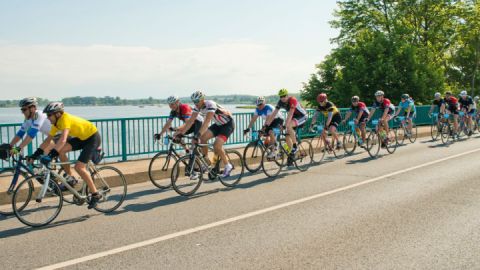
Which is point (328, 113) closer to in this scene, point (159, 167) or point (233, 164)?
point (233, 164)

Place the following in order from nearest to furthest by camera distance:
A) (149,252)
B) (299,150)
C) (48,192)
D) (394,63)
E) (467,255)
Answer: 1. (467,255)
2. (149,252)
3. (48,192)
4. (299,150)
5. (394,63)

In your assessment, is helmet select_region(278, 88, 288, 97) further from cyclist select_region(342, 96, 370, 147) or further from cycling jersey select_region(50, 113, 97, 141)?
cycling jersey select_region(50, 113, 97, 141)

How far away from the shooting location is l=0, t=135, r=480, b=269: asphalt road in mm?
4355

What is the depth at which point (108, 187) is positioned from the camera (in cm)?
675

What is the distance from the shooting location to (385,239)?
494 cm

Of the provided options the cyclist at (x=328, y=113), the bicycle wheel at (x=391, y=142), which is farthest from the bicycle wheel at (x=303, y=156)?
the bicycle wheel at (x=391, y=142)

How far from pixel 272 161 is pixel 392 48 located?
29.2 metres

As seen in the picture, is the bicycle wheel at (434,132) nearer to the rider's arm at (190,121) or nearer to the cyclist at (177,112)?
the cyclist at (177,112)

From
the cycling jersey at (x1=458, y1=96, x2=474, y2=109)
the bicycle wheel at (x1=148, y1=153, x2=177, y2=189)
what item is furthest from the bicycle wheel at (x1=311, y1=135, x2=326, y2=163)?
the cycling jersey at (x1=458, y1=96, x2=474, y2=109)

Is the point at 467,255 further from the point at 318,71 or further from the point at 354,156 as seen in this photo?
the point at 318,71

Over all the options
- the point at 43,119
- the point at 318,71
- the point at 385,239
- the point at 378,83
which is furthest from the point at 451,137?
the point at 318,71

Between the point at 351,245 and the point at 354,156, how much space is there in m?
8.47

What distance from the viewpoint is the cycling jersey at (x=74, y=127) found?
600 centimetres

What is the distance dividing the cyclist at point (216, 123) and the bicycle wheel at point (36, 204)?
2.71 m
